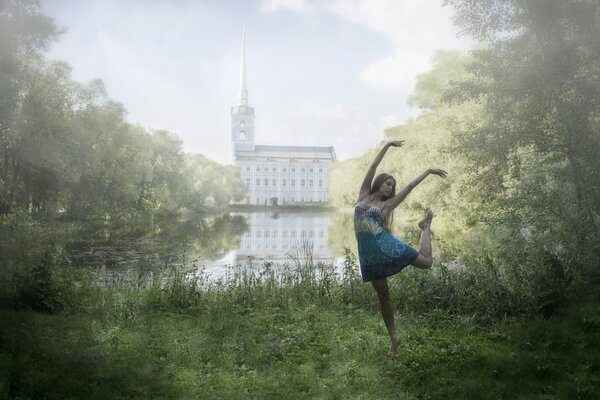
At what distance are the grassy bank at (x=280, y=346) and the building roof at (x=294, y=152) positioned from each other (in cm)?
12663

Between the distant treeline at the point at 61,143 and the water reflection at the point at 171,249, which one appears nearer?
the distant treeline at the point at 61,143

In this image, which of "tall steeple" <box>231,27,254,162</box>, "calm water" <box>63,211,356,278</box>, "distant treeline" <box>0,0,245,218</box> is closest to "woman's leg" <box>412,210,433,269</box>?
"calm water" <box>63,211,356,278</box>

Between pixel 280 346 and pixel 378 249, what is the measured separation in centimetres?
192

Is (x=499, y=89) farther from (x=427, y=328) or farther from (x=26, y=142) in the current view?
(x=26, y=142)

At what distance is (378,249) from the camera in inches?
197

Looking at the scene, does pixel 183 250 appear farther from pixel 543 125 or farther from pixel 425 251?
pixel 425 251

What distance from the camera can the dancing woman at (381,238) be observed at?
16.3 feet

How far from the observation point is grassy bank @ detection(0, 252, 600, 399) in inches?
185

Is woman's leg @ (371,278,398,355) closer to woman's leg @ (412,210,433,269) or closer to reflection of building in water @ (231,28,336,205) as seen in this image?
woman's leg @ (412,210,433,269)

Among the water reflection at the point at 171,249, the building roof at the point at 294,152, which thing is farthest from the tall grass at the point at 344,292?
the building roof at the point at 294,152

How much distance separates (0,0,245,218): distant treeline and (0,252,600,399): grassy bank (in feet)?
15.2

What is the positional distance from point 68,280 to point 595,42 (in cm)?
903

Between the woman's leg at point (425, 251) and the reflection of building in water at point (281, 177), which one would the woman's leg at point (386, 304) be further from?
the reflection of building in water at point (281, 177)

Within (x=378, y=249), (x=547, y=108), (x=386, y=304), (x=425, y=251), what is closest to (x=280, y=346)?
(x=386, y=304)
